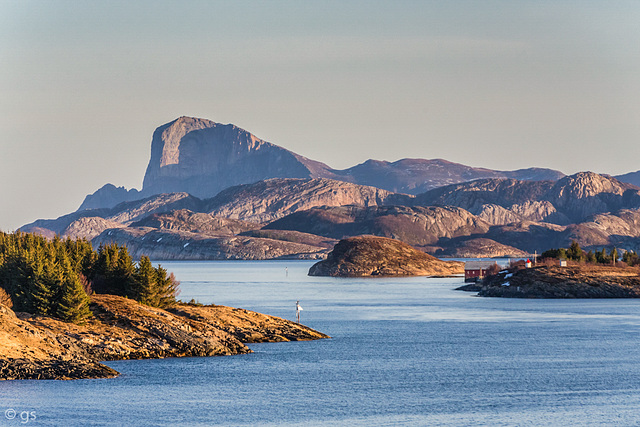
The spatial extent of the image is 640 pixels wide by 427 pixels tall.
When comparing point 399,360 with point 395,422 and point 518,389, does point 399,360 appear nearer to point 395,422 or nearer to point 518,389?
point 518,389

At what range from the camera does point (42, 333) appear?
203ft

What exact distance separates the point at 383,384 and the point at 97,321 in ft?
81.8

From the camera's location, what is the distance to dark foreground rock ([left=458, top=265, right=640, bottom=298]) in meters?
161

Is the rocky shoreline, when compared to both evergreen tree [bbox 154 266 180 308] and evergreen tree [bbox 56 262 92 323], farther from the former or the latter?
evergreen tree [bbox 154 266 180 308]

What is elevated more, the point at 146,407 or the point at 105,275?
the point at 105,275

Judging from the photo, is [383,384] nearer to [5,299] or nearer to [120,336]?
[120,336]

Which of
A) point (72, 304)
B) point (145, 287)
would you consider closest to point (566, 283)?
point (145, 287)

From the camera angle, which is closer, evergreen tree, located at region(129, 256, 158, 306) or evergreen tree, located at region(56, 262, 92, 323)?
evergreen tree, located at region(56, 262, 92, 323)

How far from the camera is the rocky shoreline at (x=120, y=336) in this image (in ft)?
189

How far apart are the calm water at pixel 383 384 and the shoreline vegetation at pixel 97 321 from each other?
6.88 ft

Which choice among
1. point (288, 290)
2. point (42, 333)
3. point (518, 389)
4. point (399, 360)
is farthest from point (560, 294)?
point (42, 333)

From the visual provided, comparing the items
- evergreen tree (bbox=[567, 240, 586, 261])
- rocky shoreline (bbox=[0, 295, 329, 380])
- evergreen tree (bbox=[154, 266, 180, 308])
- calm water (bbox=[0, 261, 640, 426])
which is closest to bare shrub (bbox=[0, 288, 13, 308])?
rocky shoreline (bbox=[0, 295, 329, 380])

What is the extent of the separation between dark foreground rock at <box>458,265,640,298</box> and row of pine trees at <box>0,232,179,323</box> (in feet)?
294

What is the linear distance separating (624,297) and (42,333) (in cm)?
12529
